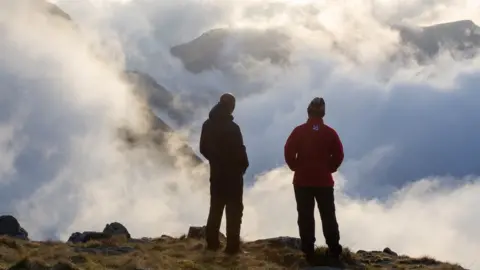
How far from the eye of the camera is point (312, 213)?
13750mm

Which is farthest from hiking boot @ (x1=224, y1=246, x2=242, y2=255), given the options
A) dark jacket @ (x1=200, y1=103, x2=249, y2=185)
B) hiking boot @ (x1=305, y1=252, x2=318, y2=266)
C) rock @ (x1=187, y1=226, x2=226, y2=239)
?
rock @ (x1=187, y1=226, x2=226, y2=239)

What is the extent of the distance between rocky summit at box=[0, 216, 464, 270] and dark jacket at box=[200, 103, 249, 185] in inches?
66.5

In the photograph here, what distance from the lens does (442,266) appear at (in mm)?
14828

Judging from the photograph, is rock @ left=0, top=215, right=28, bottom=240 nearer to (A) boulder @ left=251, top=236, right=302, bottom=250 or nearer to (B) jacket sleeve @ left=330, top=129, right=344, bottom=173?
(A) boulder @ left=251, top=236, right=302, bottom=250

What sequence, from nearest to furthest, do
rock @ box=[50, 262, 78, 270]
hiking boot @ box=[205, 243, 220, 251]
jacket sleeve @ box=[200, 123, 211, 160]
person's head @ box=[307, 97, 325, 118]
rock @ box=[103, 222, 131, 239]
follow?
rock @ box=[50, 262, 78, 270], person's head @ box=[307, 97, 325, 118], jacket sleeve @ box=[200, 123, 211, 160], hiking boot @ box=[205, 243, 220, 251], rock @ box=[103, 222, 131, 239]

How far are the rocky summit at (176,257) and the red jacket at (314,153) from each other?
1.55 m

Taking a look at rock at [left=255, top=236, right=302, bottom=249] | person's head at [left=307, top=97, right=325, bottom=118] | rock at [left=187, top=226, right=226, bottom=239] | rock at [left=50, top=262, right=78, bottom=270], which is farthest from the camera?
rock at [left=187, top=226, right=226, bottom=239]

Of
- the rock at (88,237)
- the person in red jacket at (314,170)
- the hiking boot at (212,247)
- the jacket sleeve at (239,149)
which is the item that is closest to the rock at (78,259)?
the hiking boot at (212,247)

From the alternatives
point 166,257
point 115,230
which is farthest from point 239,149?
point 115,230

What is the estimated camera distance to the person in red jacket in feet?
44.4

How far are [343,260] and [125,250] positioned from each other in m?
4.49

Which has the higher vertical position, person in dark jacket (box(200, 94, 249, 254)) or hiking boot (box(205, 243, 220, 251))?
person in dark jacket (box(200, 94, 249, 254))

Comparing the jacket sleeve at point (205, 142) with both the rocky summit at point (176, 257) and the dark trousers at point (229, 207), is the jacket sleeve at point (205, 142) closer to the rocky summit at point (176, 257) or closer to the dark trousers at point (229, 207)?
the dark trousers at point (229, 207)

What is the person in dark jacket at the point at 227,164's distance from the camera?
48.9 ft
